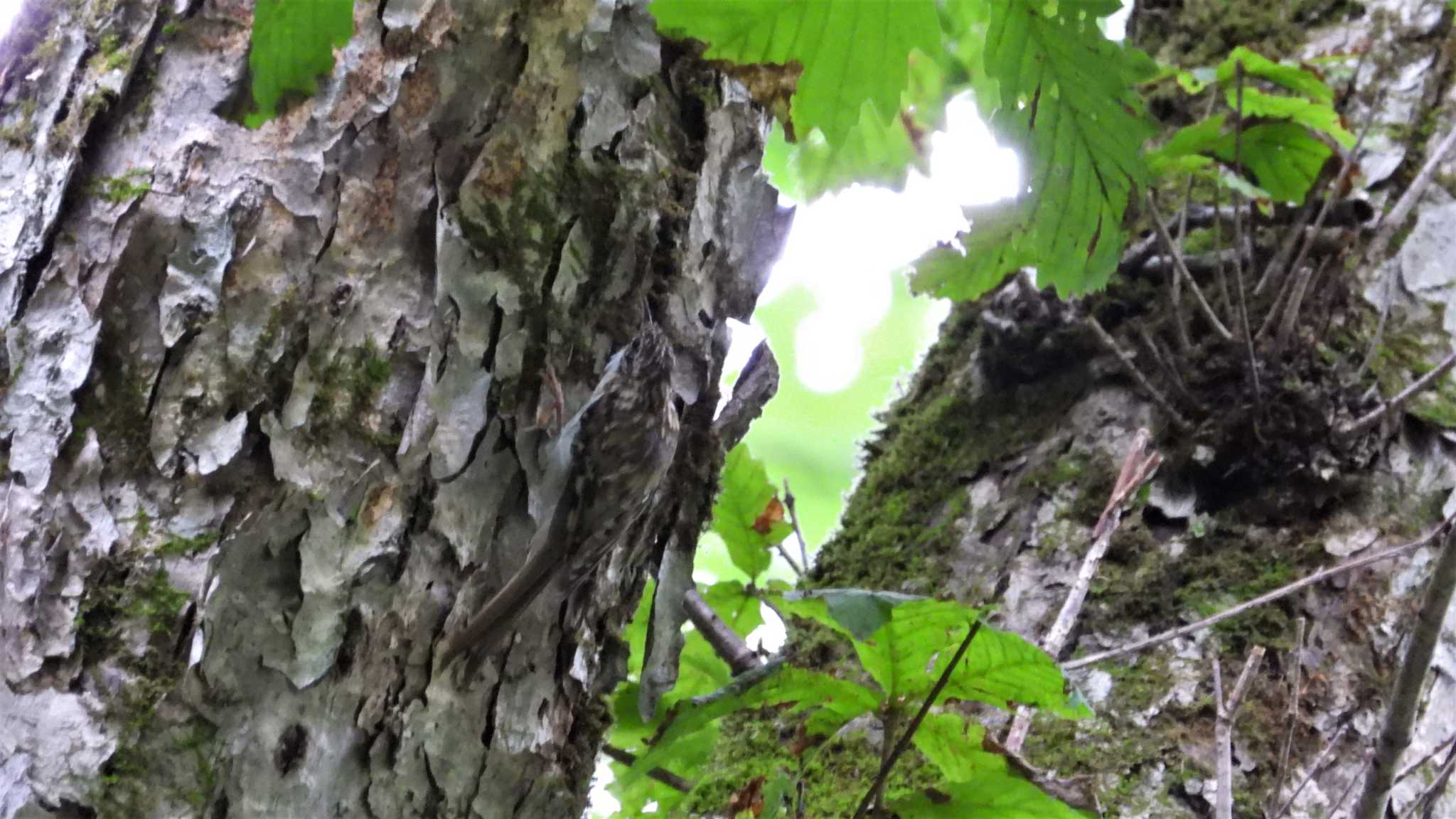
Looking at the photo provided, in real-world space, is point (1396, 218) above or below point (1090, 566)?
above

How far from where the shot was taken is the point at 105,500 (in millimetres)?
820

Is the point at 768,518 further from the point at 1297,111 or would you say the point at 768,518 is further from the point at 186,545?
the point at 1297,111


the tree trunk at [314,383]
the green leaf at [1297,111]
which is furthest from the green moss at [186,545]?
the green leaf at [1297,111]

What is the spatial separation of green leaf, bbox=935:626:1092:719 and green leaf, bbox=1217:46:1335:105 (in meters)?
1.18

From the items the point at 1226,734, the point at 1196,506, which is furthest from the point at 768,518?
the point at 1196,506

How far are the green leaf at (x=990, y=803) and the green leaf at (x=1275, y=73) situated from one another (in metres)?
1.27

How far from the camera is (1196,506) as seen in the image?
5.61 feet

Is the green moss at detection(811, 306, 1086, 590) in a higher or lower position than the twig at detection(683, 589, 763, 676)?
higher

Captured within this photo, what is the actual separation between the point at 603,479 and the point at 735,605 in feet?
1.92

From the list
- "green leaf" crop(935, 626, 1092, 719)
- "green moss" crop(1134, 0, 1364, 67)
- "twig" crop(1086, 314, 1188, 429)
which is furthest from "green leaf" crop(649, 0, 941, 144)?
"green moss" crop(1134, 0, 1364, 67)

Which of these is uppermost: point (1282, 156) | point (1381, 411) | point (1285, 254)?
point (1282, 156)

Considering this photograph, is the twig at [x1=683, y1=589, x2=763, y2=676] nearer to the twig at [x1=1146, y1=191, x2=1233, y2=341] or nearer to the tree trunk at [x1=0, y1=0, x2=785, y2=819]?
the tree trunk at [x1=0, y1=0, x2=785, y2=819]

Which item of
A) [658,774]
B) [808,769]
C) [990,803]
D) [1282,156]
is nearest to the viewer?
[990,803]

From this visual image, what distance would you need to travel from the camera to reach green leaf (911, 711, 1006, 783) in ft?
3.66
